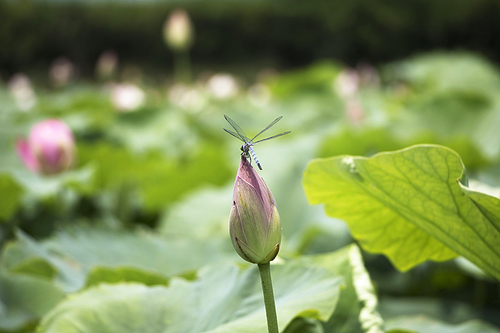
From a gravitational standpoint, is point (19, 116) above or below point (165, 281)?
above

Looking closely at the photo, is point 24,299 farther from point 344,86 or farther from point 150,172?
point 344,86

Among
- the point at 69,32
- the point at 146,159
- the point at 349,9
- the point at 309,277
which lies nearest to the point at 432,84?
the point at 146,159

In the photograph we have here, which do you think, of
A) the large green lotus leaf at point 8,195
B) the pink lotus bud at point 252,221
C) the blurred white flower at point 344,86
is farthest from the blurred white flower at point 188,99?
the pink lotus bud at point 252,221

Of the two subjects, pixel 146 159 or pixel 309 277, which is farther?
pixel 146 159

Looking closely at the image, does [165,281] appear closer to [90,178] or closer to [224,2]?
[90,178]

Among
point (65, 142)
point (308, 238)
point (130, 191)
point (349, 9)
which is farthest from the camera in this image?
point (349, 9)
